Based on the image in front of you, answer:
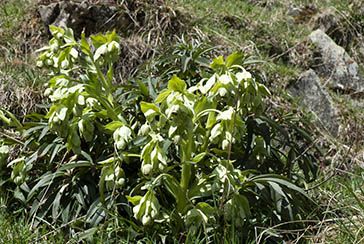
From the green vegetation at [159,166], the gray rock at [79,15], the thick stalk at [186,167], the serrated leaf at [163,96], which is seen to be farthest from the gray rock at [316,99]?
the serrated leaf at [163,96]

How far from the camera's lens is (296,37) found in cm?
411

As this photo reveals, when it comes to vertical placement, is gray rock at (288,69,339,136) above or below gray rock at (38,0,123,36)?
below

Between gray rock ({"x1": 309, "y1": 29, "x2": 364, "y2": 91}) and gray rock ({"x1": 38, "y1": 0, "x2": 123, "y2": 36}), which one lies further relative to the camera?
gray rock ({"x1": 309, "y1": 29, "x2": 364, "y2": 91})

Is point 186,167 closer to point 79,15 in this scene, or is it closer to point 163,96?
point 163,96

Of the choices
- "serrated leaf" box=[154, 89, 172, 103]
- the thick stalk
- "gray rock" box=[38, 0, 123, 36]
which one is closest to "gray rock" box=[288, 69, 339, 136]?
"gray rock" box=[38, 0, 123, 36]

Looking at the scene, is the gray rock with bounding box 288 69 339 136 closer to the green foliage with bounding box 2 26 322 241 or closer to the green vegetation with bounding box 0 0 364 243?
the green vegetation with bounding box 0 0 364 243

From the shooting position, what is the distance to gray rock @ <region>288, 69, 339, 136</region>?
3480 millimetres

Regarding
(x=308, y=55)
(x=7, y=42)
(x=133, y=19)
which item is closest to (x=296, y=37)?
(x=308, y=55)

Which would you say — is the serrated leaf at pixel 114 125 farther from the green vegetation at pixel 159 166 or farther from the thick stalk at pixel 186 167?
the thick stalk at pixel 186 167

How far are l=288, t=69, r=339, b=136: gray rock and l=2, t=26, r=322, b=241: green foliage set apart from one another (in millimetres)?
1654

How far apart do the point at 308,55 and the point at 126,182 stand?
2.70 metres

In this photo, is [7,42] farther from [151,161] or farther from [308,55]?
[308,55]

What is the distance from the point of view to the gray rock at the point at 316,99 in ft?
11.4

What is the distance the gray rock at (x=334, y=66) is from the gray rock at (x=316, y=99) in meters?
0.33
